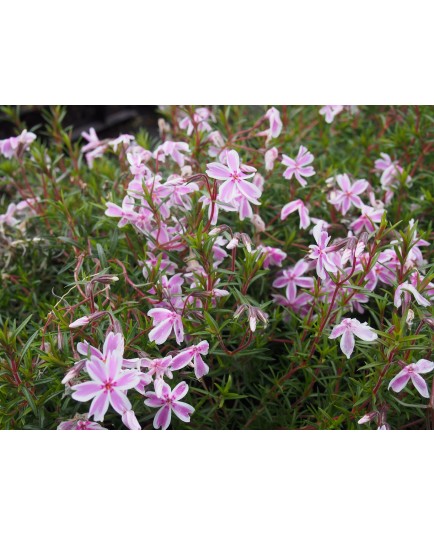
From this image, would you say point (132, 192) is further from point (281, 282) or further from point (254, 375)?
point (254, 375)

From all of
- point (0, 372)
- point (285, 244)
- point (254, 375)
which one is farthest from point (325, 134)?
point (0, 372)

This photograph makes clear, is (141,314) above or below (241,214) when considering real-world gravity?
below

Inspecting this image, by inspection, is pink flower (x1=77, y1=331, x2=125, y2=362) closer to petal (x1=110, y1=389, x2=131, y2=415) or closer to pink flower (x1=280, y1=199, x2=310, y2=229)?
petal (x1=110, y1=389, x2=131, y2=415)

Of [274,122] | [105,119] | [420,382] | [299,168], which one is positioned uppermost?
[274,122]

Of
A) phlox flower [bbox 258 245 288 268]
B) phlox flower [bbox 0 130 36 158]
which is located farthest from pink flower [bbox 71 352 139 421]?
phlox flower [bbox 0 130 36 158]

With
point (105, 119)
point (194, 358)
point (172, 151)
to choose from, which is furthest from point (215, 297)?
point (105, 119)

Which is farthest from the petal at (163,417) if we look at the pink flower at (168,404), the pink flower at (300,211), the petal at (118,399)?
the pink flower at (300,211)

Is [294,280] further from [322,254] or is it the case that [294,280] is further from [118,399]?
[118,399]

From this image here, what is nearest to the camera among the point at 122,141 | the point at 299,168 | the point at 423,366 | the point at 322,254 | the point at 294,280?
the point at 423,366
